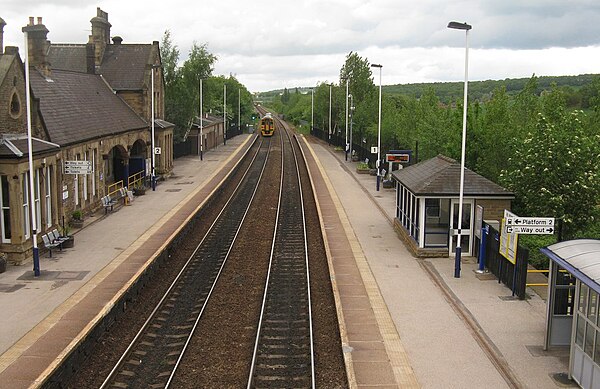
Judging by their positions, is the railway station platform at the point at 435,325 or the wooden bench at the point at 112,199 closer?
the railway station platform at the point at 435,325

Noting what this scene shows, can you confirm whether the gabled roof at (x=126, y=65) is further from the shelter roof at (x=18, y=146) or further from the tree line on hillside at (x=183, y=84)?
the shelter roof at (x=18, y=146)

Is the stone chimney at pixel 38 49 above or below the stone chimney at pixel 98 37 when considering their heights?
below

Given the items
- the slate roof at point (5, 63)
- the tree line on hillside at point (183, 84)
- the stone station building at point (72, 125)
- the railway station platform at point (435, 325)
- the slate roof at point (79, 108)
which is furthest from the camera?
the tree line on hillside at point (183, 84)

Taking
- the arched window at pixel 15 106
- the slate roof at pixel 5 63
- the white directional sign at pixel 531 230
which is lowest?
the white directional sign at pixel 531 230

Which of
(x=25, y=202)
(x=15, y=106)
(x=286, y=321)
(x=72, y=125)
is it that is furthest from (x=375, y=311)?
(x=72, y=125)

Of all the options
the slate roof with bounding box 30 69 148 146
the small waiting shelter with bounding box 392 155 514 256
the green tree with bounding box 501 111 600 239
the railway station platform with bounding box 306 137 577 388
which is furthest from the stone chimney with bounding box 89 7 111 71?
the green tree with bounding box 501 111 600 239

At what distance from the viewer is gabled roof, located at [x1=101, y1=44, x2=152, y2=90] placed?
1677 inches

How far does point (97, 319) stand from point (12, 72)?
11.2 m

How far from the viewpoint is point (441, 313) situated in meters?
16.3

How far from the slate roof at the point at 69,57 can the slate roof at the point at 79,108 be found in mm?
5998

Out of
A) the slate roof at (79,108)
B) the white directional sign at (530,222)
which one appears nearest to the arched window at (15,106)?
the slate roof at (79,108)

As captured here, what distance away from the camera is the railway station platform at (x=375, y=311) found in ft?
41.4

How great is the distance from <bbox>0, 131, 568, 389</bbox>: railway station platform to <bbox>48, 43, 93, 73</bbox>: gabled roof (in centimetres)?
2290

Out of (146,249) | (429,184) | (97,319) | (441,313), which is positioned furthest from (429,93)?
(97,319)
